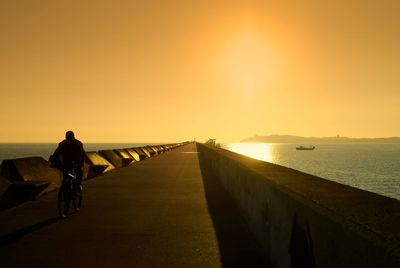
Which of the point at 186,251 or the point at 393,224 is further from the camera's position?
the point at 186,251

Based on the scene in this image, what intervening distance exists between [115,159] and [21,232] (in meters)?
20.5

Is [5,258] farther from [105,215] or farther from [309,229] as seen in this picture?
[309,229]

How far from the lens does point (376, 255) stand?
271cm

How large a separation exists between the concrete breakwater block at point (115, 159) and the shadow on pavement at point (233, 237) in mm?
15539

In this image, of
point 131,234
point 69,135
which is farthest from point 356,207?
point 69,135

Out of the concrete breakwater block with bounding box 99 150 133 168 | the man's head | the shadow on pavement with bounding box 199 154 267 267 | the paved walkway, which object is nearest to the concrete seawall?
the paved walkway

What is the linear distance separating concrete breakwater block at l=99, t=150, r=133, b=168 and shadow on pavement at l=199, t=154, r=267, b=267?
51.0ft

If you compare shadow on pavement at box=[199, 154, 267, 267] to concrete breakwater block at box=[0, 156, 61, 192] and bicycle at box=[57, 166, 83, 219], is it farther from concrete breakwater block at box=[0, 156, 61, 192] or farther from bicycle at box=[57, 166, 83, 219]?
concrete breakwater block at box=[0, 156, 61, 192]

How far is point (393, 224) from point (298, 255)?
138 cm

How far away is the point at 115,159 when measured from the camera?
2853 centimetres

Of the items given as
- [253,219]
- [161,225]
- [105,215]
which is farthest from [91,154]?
[253,219]

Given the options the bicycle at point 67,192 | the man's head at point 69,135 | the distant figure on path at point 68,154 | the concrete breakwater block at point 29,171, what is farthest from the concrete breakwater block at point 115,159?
the man's head at point 69,135

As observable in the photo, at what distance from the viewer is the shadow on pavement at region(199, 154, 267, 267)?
620 cm

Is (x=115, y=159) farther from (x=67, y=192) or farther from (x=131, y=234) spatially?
(x=131, y=234)
